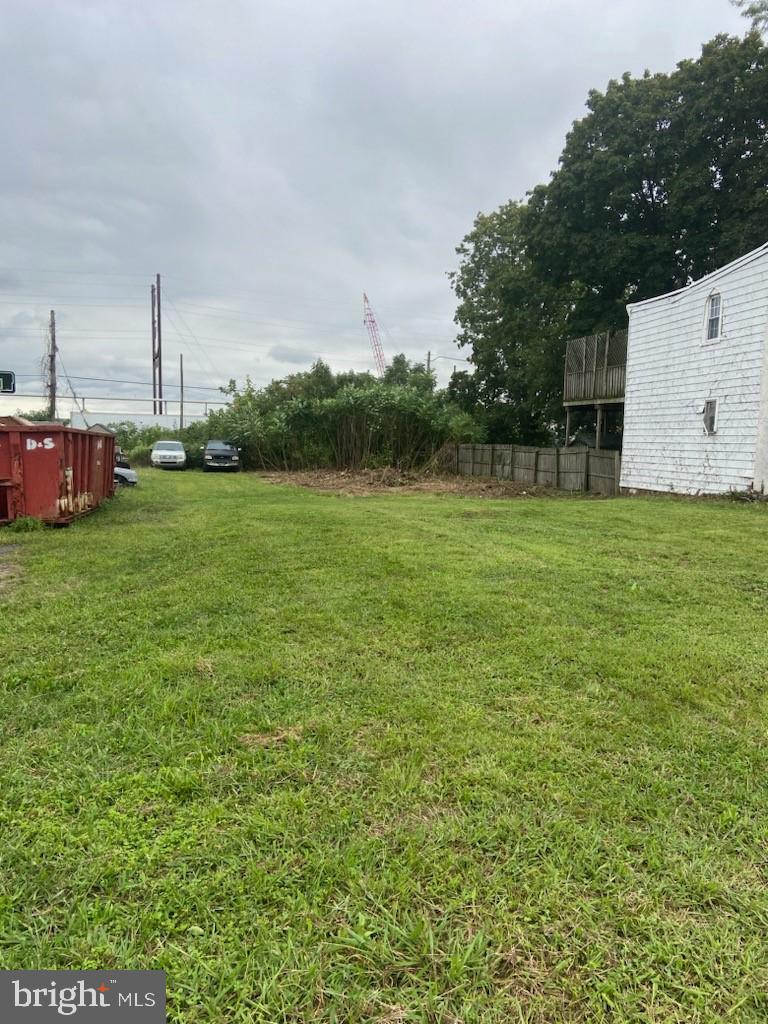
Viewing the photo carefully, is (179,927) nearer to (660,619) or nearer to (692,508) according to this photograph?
(660,619)

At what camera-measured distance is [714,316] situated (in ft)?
43.1

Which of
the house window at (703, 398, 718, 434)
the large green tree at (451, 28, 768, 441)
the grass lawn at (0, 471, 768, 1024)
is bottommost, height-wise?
the grass lawn at (0, 471, 768, 1024)

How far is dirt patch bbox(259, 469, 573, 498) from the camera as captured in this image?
1653cm

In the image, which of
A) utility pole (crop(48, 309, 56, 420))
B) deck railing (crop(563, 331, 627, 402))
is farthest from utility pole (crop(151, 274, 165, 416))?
deck railing (crop(563, 331, 627, 402))

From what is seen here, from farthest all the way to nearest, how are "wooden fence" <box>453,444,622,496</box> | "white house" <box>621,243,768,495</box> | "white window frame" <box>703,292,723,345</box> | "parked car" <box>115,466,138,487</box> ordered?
"wooden fence" <box>453,444,622,496</box>, "parked car" <box>115,466,138,487</box>, "white window frame" <box>703,292,723,345</box>, "white house" <box>621,243,768,495</box>

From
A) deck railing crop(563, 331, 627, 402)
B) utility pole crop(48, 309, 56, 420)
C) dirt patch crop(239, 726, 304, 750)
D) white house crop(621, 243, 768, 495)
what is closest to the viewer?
dirt patch crop(239, 726, 304, 750)

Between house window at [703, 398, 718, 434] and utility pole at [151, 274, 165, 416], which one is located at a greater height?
utility pole at [151, 274, 165, 416]

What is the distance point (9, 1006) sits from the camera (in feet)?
4.74

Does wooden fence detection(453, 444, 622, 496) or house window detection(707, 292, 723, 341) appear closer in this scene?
house window detection(707, 292, 723, 341)

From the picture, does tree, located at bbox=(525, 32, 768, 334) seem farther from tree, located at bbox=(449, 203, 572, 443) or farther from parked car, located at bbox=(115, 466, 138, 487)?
parked car, located at bbox=(115, 466, 138, 487)

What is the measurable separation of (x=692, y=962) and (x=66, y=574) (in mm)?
5652

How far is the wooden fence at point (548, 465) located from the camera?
16609 mm

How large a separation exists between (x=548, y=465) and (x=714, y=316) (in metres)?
6.55

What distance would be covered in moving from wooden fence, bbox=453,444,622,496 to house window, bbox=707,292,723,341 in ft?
13.1
